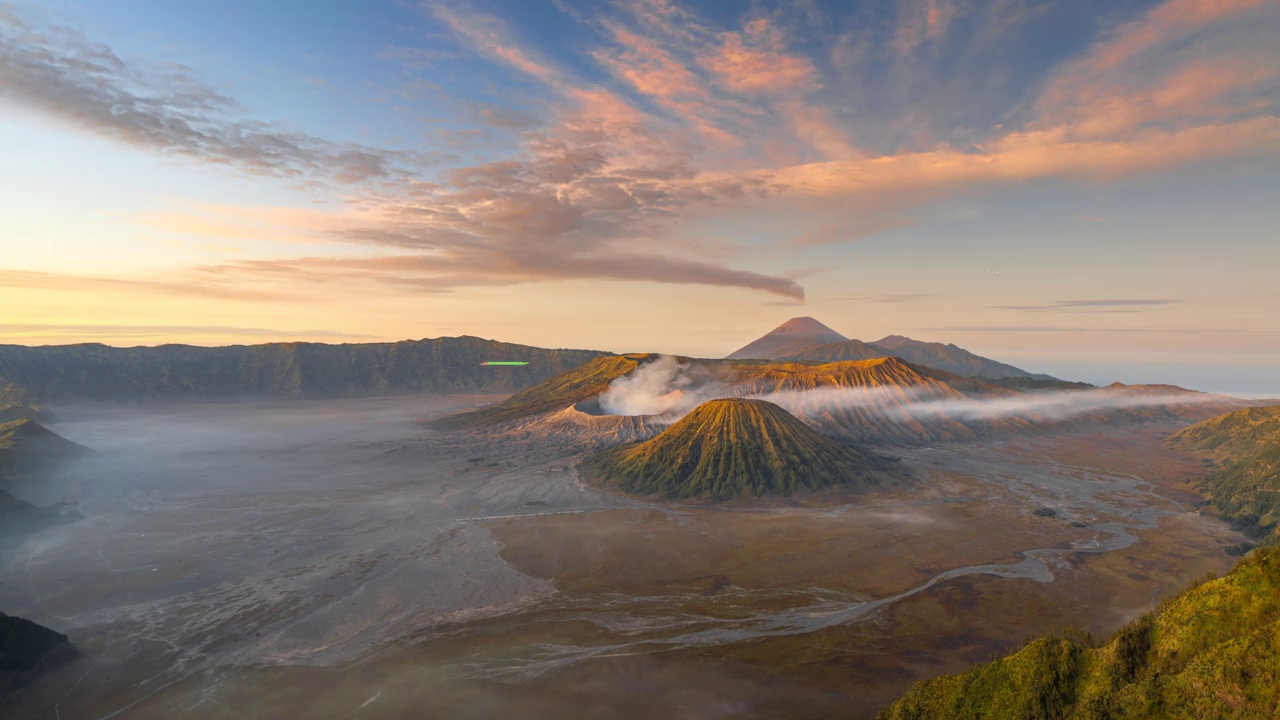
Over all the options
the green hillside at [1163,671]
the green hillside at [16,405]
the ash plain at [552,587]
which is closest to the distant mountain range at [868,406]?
the ash plain at [552,587]

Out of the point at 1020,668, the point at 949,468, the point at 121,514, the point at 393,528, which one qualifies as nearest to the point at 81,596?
the point at 393,528

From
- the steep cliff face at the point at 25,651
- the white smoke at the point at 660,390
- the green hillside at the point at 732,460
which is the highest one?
the white smoke at the point at 660,390

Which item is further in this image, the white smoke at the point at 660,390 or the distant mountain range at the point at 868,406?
the white smoke at the point at 660,390

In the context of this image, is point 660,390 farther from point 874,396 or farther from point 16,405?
point 16,405

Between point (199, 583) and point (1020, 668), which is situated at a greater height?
point (1020, 668)

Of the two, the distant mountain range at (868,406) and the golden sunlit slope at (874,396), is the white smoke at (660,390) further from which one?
the golden sunlit slope at (874,396)

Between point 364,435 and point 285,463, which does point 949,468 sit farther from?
point 364,435
